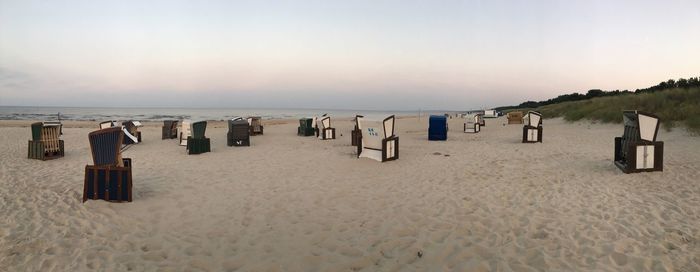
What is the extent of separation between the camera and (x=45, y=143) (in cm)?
1066

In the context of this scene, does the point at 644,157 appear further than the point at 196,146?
No

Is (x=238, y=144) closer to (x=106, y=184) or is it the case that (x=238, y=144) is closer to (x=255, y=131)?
(x=255, y=131)

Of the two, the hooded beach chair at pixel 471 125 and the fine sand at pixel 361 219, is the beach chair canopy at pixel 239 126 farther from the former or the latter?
the hooded beach chair at pixel 471 125

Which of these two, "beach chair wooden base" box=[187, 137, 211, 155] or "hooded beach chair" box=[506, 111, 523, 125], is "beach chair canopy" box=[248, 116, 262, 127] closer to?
"beach chair wooden base" box=[187, 137, 211, 155]

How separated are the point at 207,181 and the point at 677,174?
9208 millimetres

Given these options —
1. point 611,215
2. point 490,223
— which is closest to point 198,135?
point 490,223

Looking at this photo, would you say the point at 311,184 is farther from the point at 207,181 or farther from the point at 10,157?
the point at 10,157

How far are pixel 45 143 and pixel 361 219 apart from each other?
33.1 ft

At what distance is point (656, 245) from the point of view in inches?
161

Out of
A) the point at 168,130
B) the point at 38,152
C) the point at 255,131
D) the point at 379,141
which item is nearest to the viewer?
the point at 379,141

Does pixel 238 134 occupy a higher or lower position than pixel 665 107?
lower

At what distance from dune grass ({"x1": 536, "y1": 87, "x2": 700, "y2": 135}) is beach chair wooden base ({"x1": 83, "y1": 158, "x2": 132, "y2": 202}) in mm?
17119

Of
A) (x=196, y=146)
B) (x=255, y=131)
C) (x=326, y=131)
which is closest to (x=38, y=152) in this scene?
(x=196, y=146)

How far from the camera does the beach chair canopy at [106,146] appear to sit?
5.85 meters
